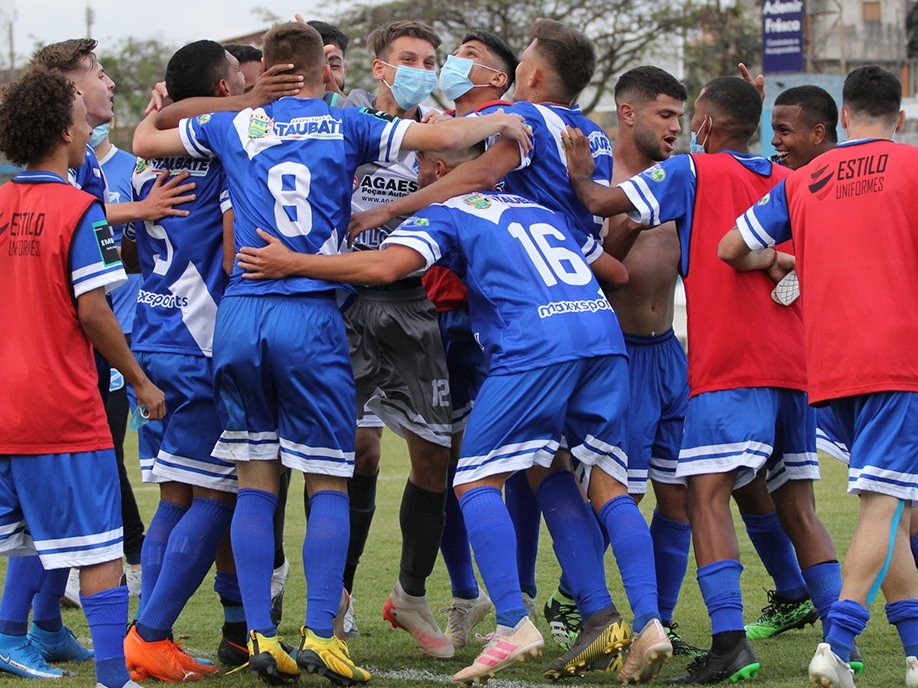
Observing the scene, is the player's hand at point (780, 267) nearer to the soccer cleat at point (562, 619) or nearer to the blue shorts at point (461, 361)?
the blue shorts at point (461, 361)

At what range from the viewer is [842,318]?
15.1 ft

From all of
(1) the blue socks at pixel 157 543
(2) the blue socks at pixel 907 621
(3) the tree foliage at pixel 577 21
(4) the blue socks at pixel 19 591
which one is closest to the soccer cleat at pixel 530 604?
(1) the blue socks at pixel 157 543

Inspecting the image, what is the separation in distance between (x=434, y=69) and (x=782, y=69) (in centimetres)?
2921

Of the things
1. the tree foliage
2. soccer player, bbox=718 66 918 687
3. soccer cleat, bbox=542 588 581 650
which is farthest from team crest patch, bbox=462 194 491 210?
the tree foliage

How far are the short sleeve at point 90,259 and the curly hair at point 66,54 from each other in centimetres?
143

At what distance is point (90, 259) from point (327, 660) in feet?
5.52

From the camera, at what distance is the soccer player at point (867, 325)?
4520 mm

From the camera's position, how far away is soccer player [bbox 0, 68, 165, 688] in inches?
171

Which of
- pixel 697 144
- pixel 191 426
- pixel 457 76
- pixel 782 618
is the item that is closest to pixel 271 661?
pixel 191 426

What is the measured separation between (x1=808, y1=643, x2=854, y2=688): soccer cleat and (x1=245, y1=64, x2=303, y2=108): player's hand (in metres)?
2.92

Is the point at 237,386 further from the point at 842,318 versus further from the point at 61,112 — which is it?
the point at 842,318

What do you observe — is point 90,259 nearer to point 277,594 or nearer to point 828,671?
point 277,594

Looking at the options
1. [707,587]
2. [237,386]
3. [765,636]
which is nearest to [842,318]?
[707,587]

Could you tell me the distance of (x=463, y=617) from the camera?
5852 mm
